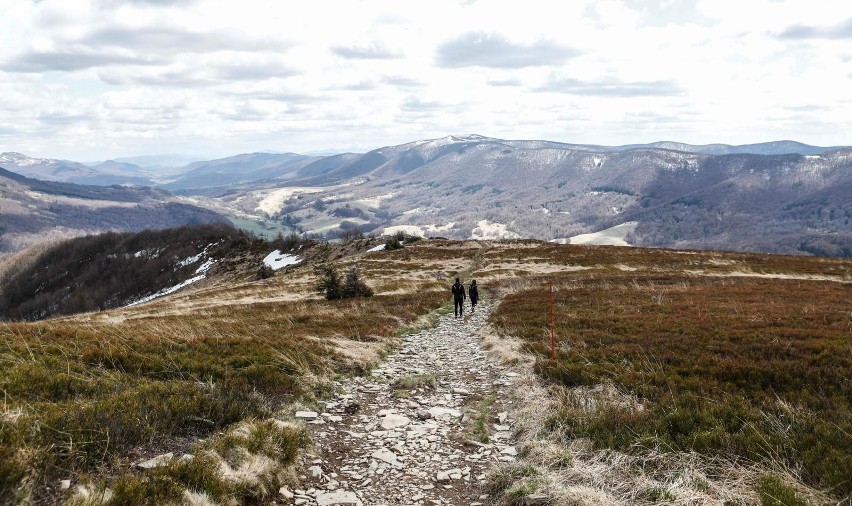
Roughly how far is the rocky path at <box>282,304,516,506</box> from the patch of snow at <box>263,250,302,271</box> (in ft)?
255

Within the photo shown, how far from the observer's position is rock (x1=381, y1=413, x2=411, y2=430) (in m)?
10.5

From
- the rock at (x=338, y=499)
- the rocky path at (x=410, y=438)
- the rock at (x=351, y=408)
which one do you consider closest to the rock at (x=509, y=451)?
Answer: the rocky path at (x=410, y=438)

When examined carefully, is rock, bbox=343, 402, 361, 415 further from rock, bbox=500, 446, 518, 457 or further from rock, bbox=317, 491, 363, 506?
rock, bbox=500, 446, 518, 457

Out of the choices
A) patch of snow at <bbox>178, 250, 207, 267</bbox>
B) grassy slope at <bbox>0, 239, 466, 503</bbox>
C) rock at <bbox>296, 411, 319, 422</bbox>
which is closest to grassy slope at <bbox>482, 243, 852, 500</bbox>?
rock at <bbox>296, 411, 319, 422</bbox>

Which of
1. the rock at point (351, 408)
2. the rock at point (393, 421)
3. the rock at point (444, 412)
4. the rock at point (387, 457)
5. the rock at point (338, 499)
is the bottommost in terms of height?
the rock at point (444, 412)

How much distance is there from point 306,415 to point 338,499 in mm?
3383

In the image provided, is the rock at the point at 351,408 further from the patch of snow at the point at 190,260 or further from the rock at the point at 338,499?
the patch of snow at the point at 190,260

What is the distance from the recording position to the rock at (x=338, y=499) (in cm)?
742

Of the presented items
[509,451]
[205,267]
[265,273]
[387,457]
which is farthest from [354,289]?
[205,267]

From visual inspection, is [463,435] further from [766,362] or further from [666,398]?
[766,362]

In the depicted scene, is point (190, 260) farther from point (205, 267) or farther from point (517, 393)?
point (517, 393)

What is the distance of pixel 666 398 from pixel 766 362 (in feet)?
15.2

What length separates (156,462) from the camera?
685cm

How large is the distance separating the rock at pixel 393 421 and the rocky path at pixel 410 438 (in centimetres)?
2
